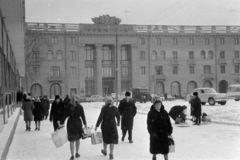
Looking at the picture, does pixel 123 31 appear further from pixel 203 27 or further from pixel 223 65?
pixel 223 65

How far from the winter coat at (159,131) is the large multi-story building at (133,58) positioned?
202 feet

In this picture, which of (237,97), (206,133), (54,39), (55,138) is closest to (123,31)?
(54,39)

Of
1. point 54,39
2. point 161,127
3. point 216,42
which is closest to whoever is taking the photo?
point 161,127

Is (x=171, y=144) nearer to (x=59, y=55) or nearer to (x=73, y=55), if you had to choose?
(x=73, y=55)

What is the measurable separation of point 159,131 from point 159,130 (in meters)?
0.02

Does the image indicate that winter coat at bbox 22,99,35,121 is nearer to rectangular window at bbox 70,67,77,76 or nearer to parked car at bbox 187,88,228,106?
parked car at bbox 187,88,228,106

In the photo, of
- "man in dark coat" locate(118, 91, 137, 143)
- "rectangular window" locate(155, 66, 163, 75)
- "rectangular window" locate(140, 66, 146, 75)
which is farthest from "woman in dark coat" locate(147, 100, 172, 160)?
"rectangular window" locate(155, 66, 163, 75)

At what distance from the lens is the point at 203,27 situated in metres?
74.1

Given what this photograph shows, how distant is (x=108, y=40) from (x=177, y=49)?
13.2m

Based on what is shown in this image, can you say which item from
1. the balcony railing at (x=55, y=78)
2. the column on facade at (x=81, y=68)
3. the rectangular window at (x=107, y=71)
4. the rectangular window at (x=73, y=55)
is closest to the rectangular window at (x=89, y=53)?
the column on facade at (x=81, y=68)

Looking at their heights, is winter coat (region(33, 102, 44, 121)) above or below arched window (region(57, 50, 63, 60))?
below

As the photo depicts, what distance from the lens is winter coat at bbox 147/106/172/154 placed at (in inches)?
303

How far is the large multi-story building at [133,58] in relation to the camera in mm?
68938

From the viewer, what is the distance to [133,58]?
70.8m
